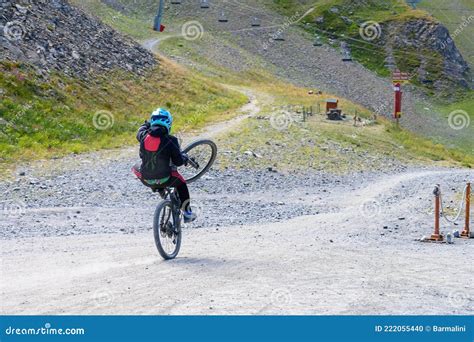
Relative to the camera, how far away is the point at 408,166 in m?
34.8

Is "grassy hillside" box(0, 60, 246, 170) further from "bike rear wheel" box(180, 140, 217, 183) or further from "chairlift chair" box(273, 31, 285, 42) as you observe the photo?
"chairlift chair" box(273, 31, 285, 42)

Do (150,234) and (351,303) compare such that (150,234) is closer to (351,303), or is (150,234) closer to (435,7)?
(351,303)

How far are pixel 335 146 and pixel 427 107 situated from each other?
5846 centimetres

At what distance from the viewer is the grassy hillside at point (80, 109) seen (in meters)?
29.3

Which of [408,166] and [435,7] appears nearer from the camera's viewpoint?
[408,166]

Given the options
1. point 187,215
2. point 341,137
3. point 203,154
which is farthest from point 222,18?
point 187,215

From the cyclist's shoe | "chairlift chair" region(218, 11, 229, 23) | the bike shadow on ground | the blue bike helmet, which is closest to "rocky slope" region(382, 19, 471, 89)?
"chairlift chair" region(218, 11, 229, 23)

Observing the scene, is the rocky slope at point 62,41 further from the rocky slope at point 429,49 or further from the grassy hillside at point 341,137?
the rocky slope at point 429,49

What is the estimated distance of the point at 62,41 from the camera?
41031mm

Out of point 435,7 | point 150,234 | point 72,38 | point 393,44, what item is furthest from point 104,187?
point 435,7

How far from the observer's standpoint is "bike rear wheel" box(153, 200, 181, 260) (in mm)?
11742

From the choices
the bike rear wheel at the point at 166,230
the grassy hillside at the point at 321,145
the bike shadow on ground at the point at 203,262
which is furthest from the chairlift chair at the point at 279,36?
the bike shadow on ground at the point at 203,262

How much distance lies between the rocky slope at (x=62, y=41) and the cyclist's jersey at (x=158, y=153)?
25.9m

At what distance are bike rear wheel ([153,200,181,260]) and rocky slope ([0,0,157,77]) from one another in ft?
84.9
